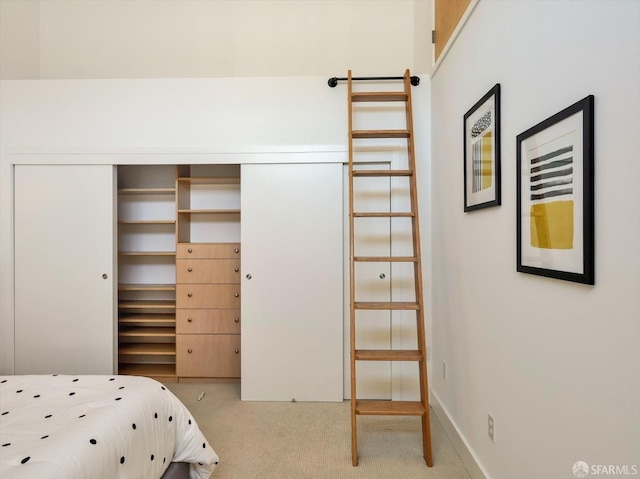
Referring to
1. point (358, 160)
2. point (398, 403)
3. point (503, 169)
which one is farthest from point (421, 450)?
point (358, 160)

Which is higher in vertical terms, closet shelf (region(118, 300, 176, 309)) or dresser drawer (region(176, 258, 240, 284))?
dresser drawer (region(176, 258, 240, 284))

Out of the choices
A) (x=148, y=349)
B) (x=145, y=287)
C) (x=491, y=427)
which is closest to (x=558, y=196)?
(x=491, y=427)

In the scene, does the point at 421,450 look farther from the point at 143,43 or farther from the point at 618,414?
the point at 143,43

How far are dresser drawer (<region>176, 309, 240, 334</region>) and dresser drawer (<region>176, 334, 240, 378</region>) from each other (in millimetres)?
42

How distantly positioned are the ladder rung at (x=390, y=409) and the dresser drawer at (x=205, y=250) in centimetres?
164

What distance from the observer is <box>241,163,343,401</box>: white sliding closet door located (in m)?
2.85

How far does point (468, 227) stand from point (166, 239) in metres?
2.67

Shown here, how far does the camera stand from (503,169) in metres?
1.60

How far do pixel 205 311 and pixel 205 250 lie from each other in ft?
1.69

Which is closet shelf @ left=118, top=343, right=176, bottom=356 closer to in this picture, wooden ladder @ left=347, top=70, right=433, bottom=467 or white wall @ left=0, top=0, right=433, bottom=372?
white wall @ left=0, top=0, right=433, bottom=372

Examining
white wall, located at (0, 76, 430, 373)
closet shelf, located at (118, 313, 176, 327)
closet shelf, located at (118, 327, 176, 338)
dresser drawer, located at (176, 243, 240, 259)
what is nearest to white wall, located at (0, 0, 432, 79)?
white wall, located at (0, 76, 430, 373)

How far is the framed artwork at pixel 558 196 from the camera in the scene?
1.03m

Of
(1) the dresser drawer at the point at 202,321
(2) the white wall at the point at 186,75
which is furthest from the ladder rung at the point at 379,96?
(1) the dresser drawer at the point at 202,321

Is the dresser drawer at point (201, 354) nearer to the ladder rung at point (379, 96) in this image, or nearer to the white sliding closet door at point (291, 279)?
the white sliding closet door at point (291, 279)
